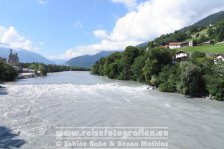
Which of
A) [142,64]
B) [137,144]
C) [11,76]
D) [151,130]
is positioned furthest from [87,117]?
[11,76]

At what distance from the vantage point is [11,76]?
302ft

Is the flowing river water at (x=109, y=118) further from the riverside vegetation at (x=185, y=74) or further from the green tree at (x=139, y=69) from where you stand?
the green tree at (x=139, y=69)

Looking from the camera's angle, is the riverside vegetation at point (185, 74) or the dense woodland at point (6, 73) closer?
the riverside vegetation at point (185, 74)

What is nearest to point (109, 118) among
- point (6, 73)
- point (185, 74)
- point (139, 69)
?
point (185, 74)

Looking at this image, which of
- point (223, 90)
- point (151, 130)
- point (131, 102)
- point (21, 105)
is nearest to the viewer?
point (151, 130)

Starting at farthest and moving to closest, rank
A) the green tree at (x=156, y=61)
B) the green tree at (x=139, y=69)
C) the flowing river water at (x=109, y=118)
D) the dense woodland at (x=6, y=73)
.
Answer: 1. the dense woodland at (x=6, y=73)
2. the green tree at (x=139, y=69)
3. the green tree at (x=156, y=61)
4. the flowing river water at (x=109, y=118)

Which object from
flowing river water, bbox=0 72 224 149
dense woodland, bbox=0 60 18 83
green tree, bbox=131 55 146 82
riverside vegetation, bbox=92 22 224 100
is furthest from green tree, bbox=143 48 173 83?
dense woodland, bbox=0 60 18 83

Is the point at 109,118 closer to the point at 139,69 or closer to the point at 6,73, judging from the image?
the point at 139,69

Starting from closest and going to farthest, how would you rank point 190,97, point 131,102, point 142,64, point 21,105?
point 21,105, point 131,102, point 190,97, point 142,64

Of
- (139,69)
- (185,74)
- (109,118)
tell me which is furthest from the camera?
(139,69)

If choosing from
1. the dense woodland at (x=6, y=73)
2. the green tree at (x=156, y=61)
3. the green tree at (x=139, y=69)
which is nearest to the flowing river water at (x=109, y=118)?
the green tree at (x=156, y=61)

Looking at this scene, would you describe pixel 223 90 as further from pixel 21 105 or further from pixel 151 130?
pixel 21 105

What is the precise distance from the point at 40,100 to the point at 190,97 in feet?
74.1

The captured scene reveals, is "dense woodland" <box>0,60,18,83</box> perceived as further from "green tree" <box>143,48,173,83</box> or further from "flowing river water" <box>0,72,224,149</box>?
"flowing river water" <box>0,72,224,149</box>
